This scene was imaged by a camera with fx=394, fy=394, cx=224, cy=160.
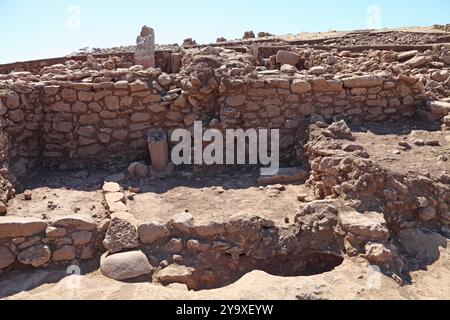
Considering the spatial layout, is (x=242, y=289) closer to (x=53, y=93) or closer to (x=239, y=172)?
(x=239, y=172)

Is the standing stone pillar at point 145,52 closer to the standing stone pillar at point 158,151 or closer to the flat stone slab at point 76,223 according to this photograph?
the standing stone pillar at point 158,151

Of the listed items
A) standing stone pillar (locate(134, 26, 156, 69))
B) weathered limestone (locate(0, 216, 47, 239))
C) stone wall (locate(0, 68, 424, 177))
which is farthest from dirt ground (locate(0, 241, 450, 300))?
standing stone pillar (locate(134, 26, 156, 69))

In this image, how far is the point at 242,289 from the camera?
11.7 ft

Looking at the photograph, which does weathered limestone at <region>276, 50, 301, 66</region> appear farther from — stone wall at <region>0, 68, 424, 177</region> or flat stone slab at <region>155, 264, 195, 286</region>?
flat stone slab at <region>155, 264, 195, 286</region>

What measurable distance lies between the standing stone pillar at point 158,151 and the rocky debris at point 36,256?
2456 mm

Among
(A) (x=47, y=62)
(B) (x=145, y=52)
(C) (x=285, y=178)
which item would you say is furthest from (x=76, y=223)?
(A) (x=47, y=62)

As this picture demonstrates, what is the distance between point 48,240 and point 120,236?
2.52 feet

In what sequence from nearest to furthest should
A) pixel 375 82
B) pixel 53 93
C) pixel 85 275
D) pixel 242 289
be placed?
pixel 242 289, pixel 85 275, pixel 53 93, pixel 375 82

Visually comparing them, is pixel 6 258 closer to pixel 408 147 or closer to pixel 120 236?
pixel 120 236

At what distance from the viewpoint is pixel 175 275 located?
160 inches

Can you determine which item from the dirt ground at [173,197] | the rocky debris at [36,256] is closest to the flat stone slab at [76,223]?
the rocky debris at [36,256]

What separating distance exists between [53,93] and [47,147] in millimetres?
893
